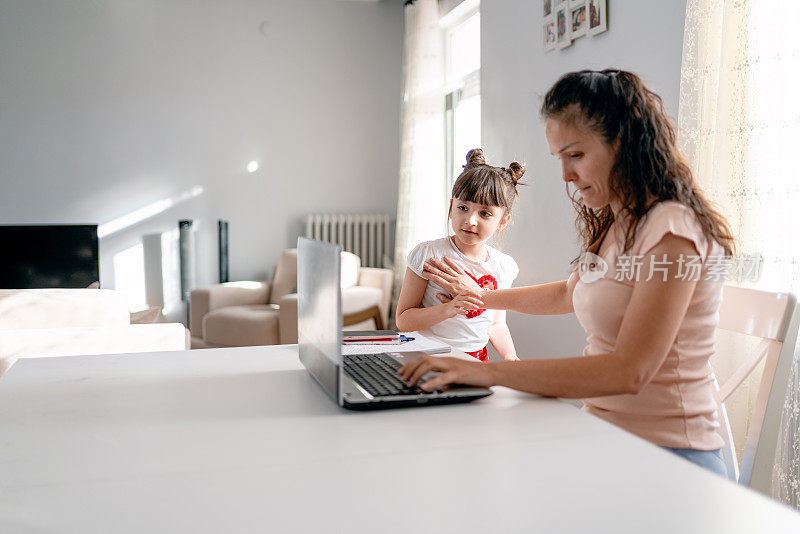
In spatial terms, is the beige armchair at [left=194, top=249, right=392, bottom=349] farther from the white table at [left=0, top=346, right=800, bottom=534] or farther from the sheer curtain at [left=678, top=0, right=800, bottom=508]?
the white table at [left=0, top=346, right=800, bottom=534]

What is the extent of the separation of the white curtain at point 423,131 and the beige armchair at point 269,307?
0.50 m

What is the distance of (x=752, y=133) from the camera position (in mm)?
1812

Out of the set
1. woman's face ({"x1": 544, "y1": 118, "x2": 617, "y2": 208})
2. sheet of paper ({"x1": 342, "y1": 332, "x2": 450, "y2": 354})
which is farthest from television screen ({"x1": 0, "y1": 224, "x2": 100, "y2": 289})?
woman's face ({"x1": 544, "y1": 118, "x2": 617, "y2": 208})

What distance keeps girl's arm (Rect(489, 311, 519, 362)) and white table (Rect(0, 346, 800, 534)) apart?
1048 millimetres

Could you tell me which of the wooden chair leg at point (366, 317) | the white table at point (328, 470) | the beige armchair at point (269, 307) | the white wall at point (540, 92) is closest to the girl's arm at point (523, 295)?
the white table at point (328, 470)

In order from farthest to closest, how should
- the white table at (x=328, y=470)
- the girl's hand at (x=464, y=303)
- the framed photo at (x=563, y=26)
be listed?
the framed photo at (x=563, y=26)
the girl's hand at (x=464, y=303)
the white table at (x=328, y=470)

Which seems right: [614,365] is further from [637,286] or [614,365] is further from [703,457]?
[703,457]

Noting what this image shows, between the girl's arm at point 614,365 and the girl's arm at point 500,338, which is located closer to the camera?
the girl's arm at point 614,365

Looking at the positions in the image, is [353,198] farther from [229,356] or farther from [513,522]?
[513,522]

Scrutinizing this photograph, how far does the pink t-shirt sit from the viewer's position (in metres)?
1.04

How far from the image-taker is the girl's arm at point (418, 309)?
169cm

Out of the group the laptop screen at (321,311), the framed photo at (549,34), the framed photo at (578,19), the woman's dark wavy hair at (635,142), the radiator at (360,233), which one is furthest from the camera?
the radiator at (360,233)

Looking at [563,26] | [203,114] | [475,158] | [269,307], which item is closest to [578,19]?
[563,26]

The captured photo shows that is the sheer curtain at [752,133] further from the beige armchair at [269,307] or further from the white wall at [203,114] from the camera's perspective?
the white wall at [203,114]
